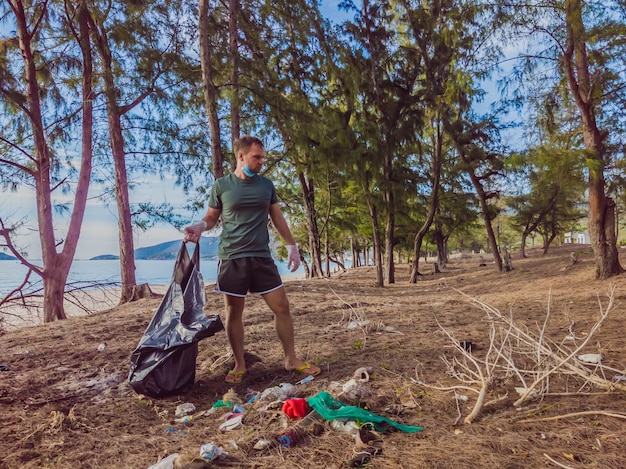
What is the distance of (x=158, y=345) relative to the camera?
274 cm

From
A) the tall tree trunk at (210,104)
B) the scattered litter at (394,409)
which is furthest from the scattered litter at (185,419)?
the tall tree trunk at (210,104)

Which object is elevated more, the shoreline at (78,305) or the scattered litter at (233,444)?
the shoreline at (78,305)

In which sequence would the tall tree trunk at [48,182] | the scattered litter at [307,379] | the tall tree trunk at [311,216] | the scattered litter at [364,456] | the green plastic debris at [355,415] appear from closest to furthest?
the scattered litter at [364,456], the green plastic debris at [355,415], the scattered litter at [307,379], the tall tree trunk at [48,182], the tall tree trunk at [311,216]

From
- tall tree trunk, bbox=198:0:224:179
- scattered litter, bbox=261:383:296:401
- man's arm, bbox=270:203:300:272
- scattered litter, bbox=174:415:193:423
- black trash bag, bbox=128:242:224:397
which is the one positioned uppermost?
tall tree trunk, bbox=198:0:224:179

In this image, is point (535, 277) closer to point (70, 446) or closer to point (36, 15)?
point (70, 446)

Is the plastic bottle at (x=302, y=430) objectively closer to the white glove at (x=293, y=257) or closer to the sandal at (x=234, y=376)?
the sandal at (x=234, y=376)

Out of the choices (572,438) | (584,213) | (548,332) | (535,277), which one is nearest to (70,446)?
(572,438)

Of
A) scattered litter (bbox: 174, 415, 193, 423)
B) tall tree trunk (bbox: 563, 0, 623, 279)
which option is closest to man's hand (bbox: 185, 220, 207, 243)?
scattered litter (bbox: 174, 415, 193, 423)

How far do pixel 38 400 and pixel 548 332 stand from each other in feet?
14.4

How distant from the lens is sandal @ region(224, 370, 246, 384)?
300 centimetres

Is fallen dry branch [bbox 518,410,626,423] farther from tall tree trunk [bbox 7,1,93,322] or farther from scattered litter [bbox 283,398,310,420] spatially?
tall tree trunk [bbox 7,1,93,322]

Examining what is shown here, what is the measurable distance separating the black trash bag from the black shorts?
0.25 metres

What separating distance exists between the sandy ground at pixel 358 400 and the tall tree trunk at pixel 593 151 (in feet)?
12.3

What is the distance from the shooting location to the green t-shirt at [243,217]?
2.95 metres
